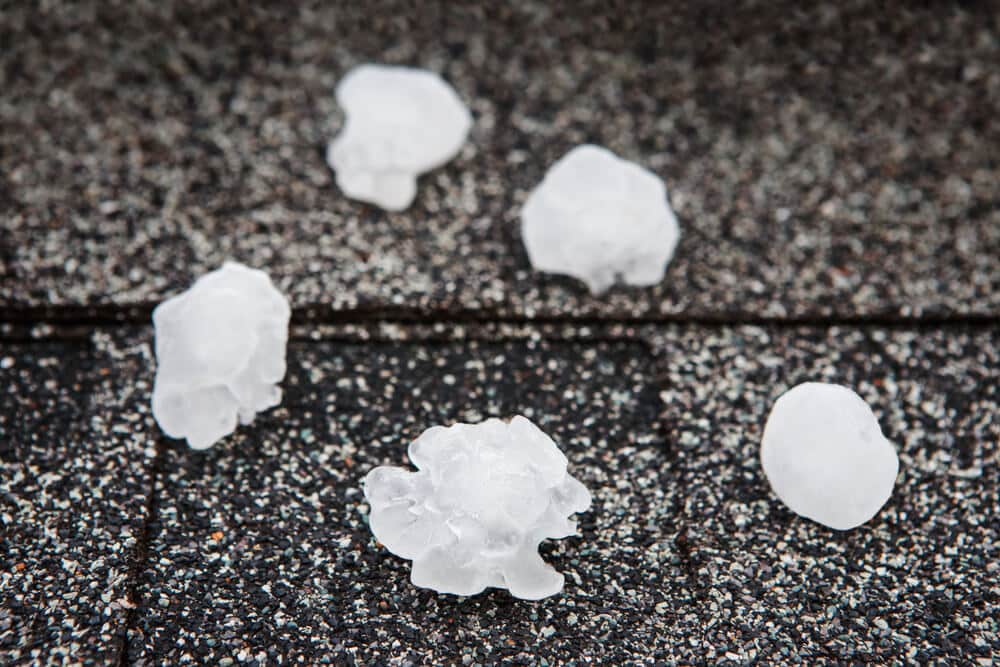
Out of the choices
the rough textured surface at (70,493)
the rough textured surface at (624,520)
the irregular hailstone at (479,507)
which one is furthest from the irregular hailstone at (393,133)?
the irregular hailstone at (479,507)

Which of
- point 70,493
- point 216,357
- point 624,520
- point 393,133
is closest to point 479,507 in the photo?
point 624,520

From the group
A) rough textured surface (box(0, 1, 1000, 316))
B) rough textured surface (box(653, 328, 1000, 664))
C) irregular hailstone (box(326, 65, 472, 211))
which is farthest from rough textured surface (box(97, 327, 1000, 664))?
irregular hailstone (box(326, 65, 472, 211))

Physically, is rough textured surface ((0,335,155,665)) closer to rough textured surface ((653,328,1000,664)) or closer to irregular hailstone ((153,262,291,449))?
irregular hailstone ((153,262,291,449))

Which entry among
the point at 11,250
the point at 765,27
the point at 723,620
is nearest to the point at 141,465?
the point at 11,250

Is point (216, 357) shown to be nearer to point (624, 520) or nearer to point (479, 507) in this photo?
point (479, 507)

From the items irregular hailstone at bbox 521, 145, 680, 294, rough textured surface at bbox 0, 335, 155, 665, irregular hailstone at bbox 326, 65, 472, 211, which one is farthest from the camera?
irregular hailstone at bbox 326, 65, 472, 211

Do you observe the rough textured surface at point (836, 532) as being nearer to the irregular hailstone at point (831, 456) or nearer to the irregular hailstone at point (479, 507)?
the irregular hailstone at point (831, 456)
